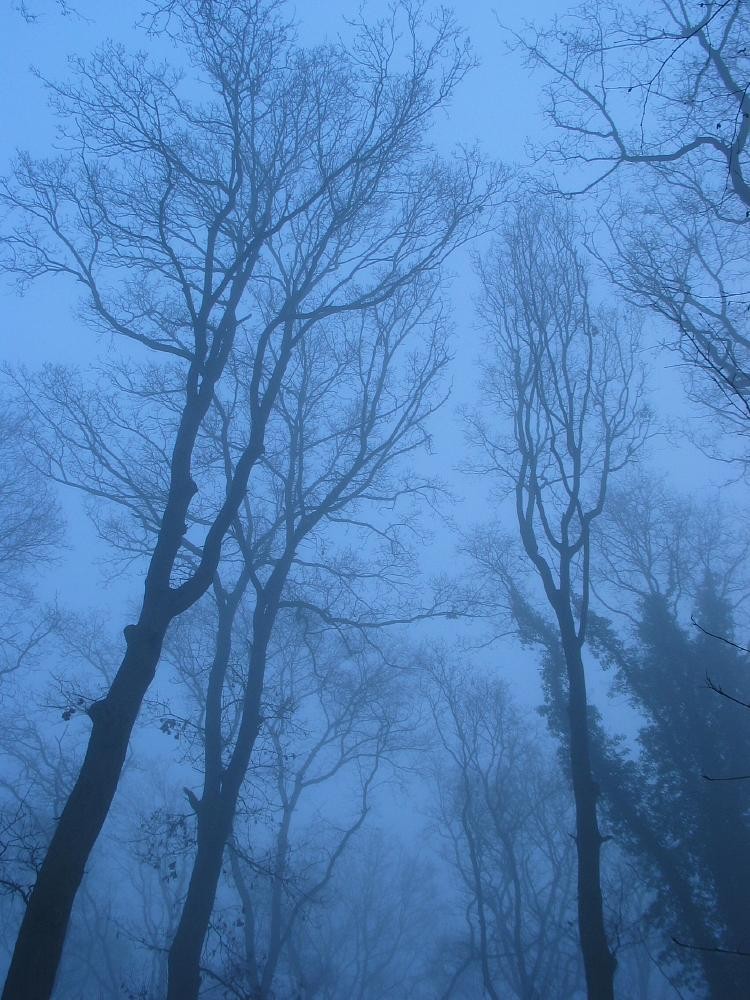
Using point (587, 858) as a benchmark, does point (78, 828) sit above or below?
below

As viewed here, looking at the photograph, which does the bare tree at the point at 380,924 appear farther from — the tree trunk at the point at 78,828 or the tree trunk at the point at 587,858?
the tree trunk at the point at 78,828

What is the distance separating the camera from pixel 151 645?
20.1 ft

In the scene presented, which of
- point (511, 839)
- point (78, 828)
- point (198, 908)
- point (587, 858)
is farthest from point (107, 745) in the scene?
point (511, 839)

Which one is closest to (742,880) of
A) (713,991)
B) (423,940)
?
(713,991)

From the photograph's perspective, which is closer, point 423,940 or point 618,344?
point 618,344

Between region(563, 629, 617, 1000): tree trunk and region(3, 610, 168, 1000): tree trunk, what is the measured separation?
5223 mm

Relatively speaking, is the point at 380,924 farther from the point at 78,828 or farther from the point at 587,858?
the point at 78,828

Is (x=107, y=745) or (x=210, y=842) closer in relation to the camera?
(x=107, y=745)

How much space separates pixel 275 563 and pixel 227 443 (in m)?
1.94

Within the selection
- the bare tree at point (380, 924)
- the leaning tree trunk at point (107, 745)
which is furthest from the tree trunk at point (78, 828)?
the bare tree at point (380, 924)

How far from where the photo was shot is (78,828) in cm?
528

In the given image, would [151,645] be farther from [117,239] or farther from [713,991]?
[713,991]

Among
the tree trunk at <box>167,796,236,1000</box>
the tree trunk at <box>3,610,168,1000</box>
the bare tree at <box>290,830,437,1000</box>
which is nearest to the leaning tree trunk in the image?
the tree trunk at <box>3,610,168,1000</box>

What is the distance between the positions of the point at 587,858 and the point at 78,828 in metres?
5.76
